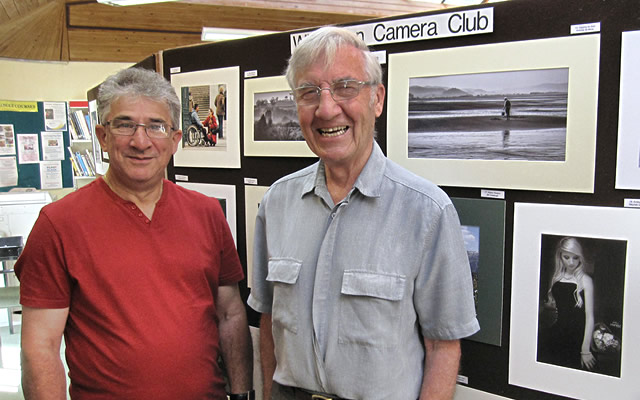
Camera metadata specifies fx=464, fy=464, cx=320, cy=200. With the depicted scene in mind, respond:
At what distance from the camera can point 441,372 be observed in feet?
3.83

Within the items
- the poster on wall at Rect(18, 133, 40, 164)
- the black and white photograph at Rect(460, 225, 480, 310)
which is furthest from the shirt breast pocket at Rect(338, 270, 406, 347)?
the poster on wall at Rect(18, 133, 40, 164)

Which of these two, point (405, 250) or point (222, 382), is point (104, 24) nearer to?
point (222, 382)

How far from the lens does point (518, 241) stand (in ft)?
4.76

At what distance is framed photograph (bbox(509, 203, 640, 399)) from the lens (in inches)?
51.4

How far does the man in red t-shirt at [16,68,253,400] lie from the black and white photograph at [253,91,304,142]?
474 mm

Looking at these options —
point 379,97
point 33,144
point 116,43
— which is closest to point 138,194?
point 379,97

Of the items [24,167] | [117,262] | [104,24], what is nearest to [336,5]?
[104,24]

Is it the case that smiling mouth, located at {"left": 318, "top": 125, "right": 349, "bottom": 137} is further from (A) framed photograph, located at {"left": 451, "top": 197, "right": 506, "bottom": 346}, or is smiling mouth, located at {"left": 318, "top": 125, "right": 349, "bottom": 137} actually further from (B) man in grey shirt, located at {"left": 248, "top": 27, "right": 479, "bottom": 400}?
(A) framed photograph, located at {"left": 451, "top": 197, "right": 506, "bottom": 346}

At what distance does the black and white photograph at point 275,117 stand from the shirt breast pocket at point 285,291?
2.34ft

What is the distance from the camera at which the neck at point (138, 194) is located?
4.90ft

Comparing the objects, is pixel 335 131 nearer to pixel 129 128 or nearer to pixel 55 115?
pixel 129 128

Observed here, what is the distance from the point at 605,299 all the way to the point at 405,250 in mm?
661

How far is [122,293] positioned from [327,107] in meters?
0.83

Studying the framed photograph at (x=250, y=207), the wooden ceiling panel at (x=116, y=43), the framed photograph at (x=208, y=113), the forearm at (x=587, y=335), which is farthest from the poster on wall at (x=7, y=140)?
the forearm at (x=587, y=335)
